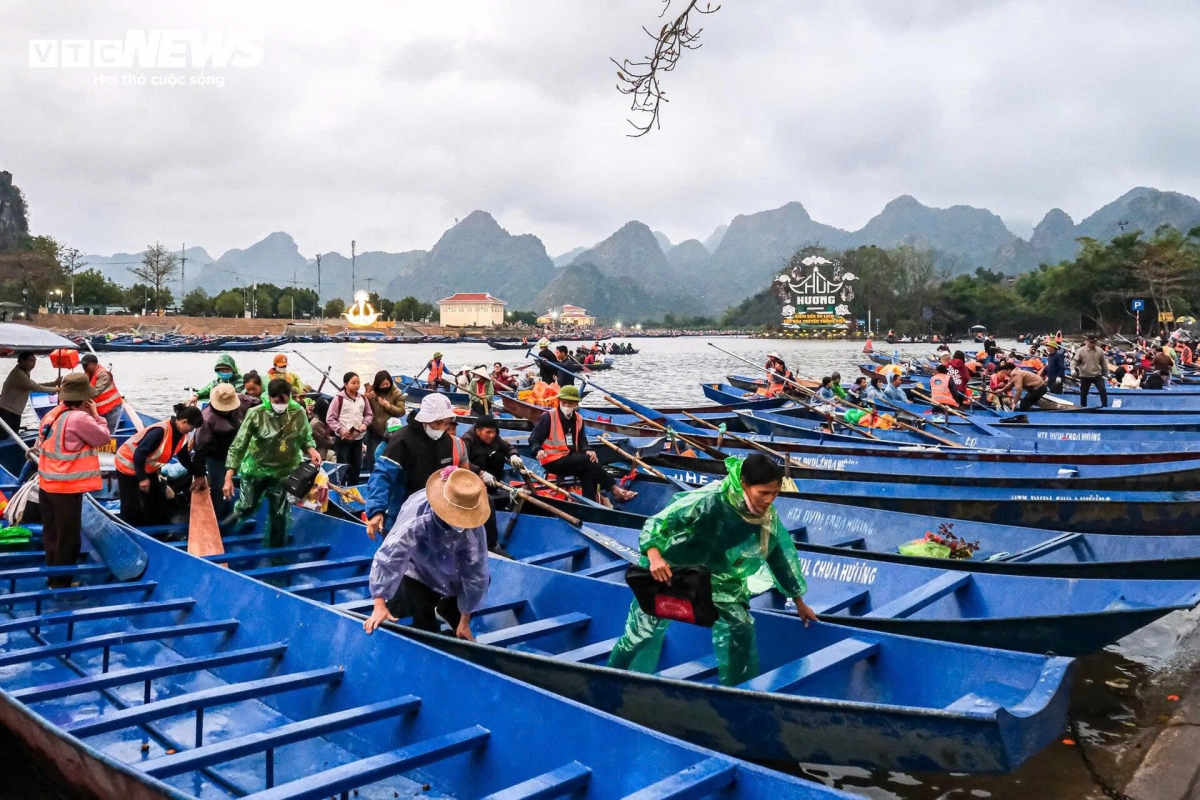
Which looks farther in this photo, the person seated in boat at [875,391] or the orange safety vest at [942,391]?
the person seated in boat at [875,391]

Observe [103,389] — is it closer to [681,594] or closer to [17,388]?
[17,388]

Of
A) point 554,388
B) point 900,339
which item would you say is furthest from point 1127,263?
point 554,388

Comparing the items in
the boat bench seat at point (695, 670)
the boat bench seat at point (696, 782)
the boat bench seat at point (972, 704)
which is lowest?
the boat bench seat at point (695, 670)

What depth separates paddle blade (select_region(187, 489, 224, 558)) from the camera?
7812 millimetres

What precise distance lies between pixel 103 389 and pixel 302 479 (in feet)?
19.3

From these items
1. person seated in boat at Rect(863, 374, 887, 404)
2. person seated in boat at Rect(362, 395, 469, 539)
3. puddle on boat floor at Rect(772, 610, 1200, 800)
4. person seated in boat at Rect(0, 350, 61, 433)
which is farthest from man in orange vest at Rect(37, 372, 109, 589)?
person seated in boat at Rect(863, 374, 887, 404)

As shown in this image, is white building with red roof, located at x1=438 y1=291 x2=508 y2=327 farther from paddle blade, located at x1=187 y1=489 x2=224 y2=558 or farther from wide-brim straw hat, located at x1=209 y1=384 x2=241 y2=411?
paddle blade, located at x1=187 y1=489 x2=224 y2=558


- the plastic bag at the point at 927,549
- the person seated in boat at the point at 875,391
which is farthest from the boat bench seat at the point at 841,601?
the person seated in boat at the point at 875,391

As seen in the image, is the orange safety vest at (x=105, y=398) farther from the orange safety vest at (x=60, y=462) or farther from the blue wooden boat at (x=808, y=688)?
the blue wooden boat at (x=808, y=688)

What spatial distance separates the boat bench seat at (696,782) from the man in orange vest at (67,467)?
5.40 metres

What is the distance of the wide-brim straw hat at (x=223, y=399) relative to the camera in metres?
8.44

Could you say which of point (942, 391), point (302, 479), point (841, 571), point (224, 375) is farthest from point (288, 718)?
point (942, 391)

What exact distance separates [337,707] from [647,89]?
4.16m

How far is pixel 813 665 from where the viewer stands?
15.5 feet
